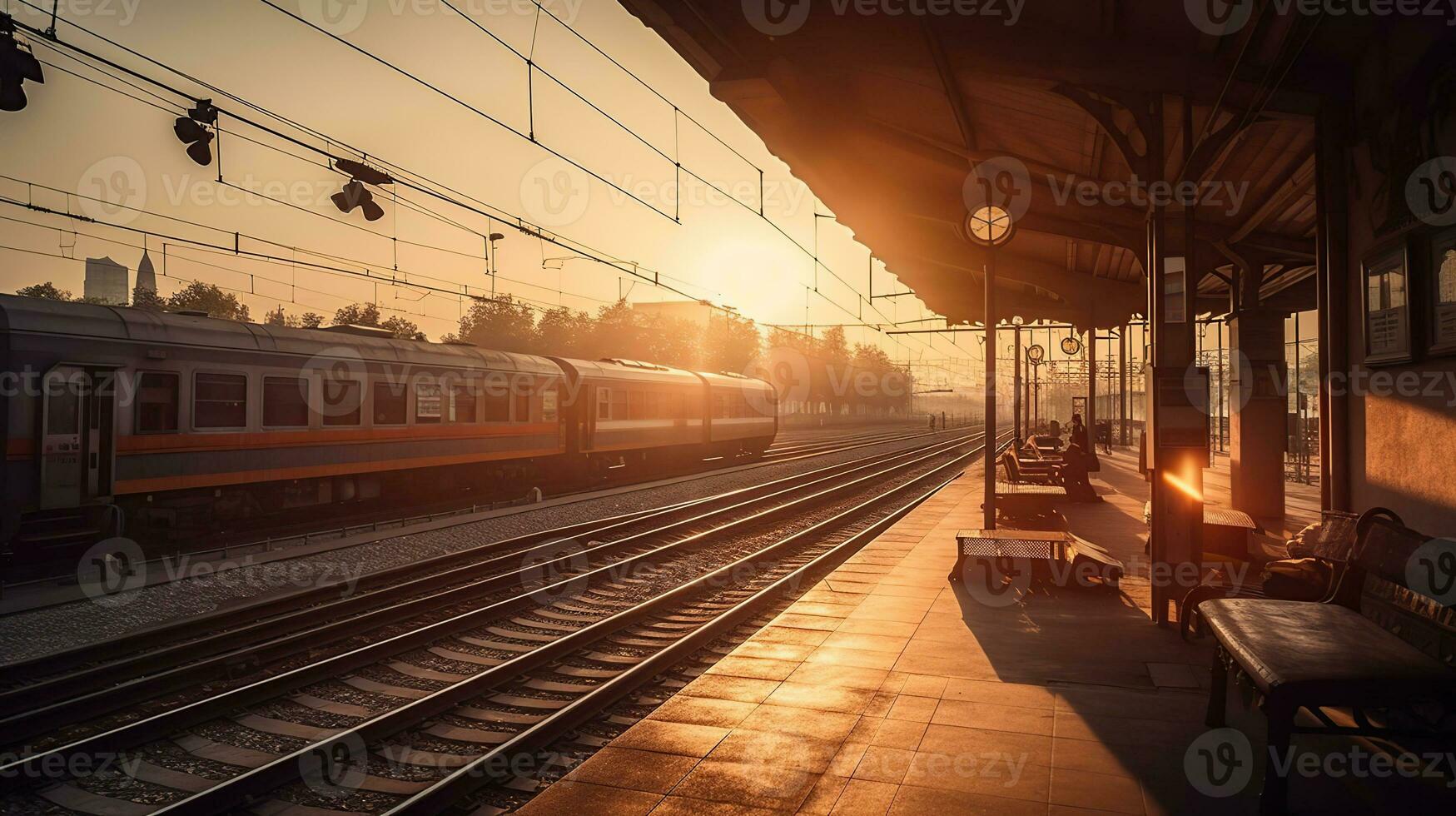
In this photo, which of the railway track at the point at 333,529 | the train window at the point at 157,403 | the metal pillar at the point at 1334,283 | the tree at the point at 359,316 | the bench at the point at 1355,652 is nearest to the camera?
the bench at the point at 1355,652

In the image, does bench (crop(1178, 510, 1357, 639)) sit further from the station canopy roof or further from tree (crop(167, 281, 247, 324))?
tree (crop(167, 281, 247, 324))

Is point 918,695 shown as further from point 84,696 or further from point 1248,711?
point 84,696

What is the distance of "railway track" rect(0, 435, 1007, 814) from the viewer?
15.2 ft

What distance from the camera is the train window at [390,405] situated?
1514cm

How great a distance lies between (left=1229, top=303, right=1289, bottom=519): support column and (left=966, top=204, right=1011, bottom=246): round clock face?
5.51 meters

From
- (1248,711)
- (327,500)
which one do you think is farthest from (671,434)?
(1248,711)

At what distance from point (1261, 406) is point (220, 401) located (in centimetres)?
1498

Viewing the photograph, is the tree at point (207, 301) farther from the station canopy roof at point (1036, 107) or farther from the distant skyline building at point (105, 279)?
the distant skyline building at point (105, 279)

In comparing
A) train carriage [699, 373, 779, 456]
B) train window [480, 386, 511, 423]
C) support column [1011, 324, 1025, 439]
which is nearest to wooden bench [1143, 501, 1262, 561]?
train window [480, 386, 511, 423]

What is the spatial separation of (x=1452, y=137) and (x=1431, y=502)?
209 cm

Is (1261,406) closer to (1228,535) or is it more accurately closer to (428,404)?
(1228,535)

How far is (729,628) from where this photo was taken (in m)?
7.84

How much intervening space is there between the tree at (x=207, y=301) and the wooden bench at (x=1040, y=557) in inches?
2396

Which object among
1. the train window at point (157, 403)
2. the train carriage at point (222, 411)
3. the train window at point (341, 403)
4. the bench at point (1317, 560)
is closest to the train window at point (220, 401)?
the train carriage at point (222, 411)
